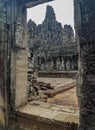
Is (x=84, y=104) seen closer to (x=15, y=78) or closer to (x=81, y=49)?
(x=81, y=49)

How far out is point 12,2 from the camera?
4234 millimetres

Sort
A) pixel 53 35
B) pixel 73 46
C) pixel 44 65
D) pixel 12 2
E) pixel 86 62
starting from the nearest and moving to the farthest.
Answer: pixel 86 62, pixel 12 2, pixel 73 46, pixel 44 65, pixel 53 35

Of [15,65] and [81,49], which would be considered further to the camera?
[15,65]

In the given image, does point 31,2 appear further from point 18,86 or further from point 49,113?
point 49,113

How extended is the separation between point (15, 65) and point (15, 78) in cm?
→ 29

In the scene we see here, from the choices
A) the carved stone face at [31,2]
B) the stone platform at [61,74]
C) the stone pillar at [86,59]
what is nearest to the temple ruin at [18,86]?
the carved stone face at [31,2]

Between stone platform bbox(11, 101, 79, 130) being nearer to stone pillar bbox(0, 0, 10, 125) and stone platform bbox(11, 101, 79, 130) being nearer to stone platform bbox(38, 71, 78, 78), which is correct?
stone pillar bbox(0, 0, 10, 125)

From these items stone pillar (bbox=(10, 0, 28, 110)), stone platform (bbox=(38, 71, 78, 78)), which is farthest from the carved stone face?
stone platform (bbox=(38, 71, 78, 78))

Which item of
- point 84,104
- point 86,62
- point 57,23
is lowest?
point 84,104

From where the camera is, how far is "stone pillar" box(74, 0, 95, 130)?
284cm

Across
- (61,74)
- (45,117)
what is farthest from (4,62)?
(61,74)

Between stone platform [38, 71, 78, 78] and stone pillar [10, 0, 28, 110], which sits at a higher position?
stone pillar [10, 0, 28, 110]

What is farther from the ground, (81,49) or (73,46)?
(73,46)

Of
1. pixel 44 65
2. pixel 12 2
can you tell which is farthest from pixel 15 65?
pixel 44 65
